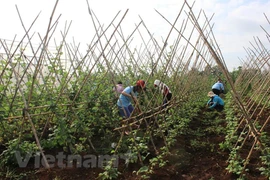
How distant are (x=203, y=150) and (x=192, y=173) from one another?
3.00ft

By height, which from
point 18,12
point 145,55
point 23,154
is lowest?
point 23,154

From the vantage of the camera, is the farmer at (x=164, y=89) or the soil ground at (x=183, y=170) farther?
the farmer at (x=164, y=89)

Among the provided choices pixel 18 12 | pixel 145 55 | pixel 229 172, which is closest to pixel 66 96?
pixel 18 12

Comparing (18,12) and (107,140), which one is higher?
(18,12)

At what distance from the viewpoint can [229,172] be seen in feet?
9.91

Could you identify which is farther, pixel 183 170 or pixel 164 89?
pixel 164 89

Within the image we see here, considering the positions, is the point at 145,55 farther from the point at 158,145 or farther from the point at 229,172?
the point at 229,172

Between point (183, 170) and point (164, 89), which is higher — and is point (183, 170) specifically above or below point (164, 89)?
below

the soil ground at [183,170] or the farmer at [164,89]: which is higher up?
the farmer at [164,89]

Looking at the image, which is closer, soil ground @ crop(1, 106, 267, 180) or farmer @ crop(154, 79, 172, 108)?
soil ground @ crop(1, 106, 267, 180)

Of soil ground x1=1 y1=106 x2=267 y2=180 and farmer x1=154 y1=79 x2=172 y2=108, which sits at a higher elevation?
farmer x1=154 y1=79 x2=172 y2=108

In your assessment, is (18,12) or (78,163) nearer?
(78,163)

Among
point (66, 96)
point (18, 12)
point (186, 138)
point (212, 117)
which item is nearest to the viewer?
point (18, 12)

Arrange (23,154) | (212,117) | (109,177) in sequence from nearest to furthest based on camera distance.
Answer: (109,177)
(23,154)
(212,117)
